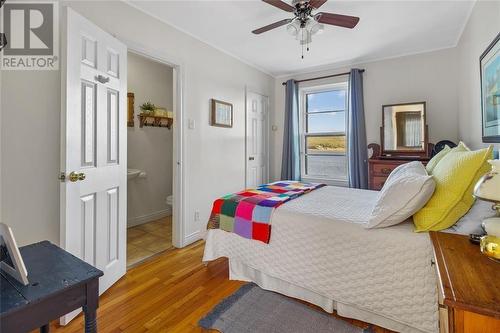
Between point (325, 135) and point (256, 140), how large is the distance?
1.22 meters

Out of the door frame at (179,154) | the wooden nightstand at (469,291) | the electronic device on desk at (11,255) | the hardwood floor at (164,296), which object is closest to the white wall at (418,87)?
the door frame at (179,154)

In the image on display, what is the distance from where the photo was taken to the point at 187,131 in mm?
2938

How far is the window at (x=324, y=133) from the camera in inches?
167

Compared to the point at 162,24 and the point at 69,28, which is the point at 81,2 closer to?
the point at 69,28

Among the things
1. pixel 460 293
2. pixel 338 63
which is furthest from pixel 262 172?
pixel 460 293

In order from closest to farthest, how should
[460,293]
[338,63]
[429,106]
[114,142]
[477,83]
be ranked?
1. [460,293]
2. [114,142]
3. [477,83]
4. [429,106]
5. [338,63]

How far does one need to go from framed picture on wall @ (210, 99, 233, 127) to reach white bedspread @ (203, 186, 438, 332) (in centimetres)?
168

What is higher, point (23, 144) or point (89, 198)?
point (23, 144)

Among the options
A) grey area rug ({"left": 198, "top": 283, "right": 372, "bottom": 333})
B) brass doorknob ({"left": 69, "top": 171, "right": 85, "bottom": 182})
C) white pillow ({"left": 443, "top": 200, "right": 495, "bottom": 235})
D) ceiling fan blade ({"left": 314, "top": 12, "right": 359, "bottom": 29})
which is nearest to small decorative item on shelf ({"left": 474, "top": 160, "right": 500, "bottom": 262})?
white pillow ({"left": 443, "top": 200, "right": 495, "bottom": 235})

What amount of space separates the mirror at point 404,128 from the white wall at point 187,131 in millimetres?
2070

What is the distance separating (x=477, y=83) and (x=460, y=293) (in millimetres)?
2371

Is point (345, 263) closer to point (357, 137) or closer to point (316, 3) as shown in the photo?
point (316, 3)

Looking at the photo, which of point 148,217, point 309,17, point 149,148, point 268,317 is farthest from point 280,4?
point 148,217

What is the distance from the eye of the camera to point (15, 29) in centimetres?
168
